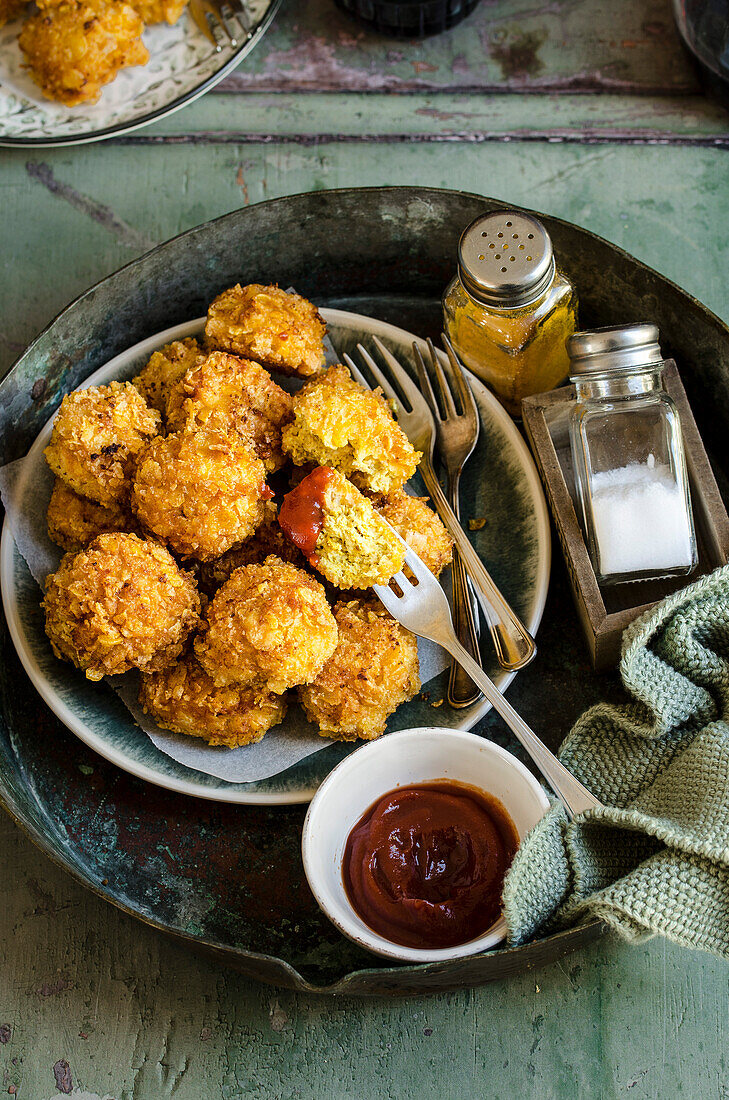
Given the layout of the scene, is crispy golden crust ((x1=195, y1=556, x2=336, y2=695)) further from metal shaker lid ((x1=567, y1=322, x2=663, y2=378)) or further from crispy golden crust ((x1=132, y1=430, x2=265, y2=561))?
metal shaker lid ((x1=567, y1=322, x2=663, y2=378))

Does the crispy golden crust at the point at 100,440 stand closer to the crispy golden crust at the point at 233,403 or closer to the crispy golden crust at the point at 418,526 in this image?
the crispy golden crust at the point at 233,403

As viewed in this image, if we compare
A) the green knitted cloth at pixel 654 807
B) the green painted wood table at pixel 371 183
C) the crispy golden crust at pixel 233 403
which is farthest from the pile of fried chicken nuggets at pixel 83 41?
the green knitted cloth at pixel 654 807

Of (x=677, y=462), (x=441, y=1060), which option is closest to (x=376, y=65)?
(x=677, y=462)

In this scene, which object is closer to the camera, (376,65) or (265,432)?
(265,432)

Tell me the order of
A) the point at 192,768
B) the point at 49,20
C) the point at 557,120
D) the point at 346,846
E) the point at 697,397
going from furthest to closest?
the point at 557,120 < the point at 49,20 < the point at 697,397 < the point at 192,768 < the point at 346,846

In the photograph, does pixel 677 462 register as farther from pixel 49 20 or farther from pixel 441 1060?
pixel 49 20
